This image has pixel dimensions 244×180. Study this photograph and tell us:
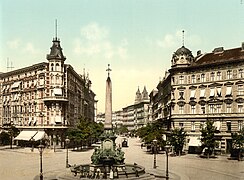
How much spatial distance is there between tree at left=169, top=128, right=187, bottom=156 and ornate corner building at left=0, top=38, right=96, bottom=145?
984 inches

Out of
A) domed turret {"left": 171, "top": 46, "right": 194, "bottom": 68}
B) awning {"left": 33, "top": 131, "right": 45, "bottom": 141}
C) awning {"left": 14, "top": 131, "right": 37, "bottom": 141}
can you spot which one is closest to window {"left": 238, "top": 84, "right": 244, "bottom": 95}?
domed turret {"left": 171, "top": 46, "right": 194, "bottom": 68}

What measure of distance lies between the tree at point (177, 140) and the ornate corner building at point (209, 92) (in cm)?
213

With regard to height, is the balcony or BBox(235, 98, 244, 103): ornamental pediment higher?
the balcony

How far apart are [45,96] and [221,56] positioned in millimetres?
34481

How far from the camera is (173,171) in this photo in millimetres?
38625

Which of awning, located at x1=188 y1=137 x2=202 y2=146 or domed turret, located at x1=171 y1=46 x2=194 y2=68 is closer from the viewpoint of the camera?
awning, located at x1=188 y1=137 x2=202 y2=146

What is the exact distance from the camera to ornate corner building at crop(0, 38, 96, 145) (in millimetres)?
71750

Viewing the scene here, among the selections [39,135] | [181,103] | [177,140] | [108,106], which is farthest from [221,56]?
[39,135]

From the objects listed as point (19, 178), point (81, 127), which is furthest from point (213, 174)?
point (81, 127)

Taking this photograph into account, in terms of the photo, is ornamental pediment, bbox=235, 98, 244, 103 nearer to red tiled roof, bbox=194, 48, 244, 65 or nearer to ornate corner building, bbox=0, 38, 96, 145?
red tiled roof, bbox=194, 48, 244, 65

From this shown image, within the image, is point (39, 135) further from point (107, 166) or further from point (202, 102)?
point (107, 166)

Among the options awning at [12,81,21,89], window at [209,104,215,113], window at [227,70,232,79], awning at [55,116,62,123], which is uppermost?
awning at [12,81,21,89]

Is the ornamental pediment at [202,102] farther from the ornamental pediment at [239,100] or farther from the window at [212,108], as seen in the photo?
the ornamental pediment at [239,100]

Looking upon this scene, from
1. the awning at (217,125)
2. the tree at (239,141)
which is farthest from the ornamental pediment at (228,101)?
the tree at (239,141)
